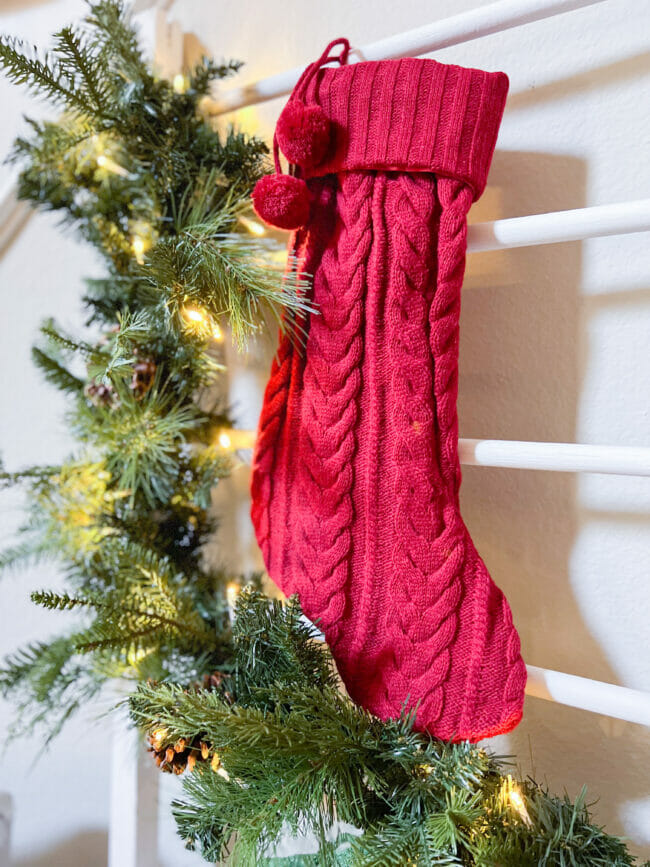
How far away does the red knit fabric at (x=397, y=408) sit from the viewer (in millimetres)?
543

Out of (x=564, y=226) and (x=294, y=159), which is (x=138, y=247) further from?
(x=564, y=226)

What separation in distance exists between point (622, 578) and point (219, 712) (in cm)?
37

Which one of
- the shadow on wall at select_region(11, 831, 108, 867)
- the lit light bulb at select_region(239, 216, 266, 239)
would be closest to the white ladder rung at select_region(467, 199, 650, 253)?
the lit light bulb at select_region(239, 216, 266, 239)

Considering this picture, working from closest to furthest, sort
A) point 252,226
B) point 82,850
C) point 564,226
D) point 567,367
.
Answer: point 564,226, point 567,367, point 252,226, point 82,850

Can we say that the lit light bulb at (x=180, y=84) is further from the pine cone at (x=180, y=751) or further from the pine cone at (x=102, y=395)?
the pine cone at (x=180, y=751)

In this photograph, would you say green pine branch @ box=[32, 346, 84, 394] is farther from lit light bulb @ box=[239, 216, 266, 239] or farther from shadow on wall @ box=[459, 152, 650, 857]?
shadow on wall @ box=[459, 152, 650, 857]

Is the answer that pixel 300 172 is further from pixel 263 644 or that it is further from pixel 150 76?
pixel 263 644

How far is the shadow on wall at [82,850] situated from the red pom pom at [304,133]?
3.47 ft

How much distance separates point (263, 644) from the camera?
562mm

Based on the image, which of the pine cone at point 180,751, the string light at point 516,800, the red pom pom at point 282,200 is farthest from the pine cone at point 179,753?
the red pom pom at point 282,200

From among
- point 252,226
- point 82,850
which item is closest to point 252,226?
point 252,226

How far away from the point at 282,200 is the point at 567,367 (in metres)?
0.30

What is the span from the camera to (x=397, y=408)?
1.85 feet

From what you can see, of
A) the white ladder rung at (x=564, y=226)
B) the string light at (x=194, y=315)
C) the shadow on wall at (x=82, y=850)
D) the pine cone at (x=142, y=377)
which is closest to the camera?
the white ladder rung at (x=564, y=226)
